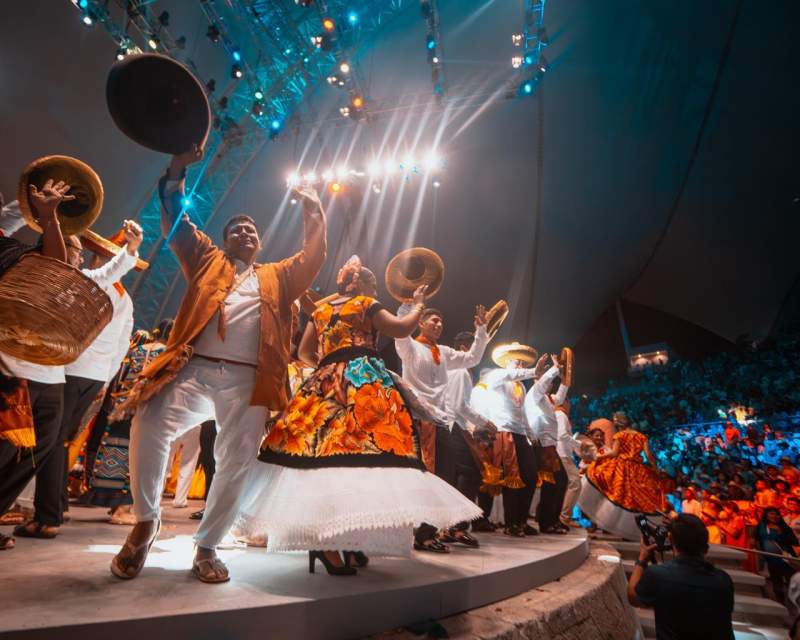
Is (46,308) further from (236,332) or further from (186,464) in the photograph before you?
(186,464)

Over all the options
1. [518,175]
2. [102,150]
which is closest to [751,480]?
[518,175]

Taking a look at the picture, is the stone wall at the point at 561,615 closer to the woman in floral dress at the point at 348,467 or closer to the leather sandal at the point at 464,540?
the woman in floral dress at the point at 348,467

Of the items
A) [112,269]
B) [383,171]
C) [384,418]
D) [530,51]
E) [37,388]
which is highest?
[530,51]

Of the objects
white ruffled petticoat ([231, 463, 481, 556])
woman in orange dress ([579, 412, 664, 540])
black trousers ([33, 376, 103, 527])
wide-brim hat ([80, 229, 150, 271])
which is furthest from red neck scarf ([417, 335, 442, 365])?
woman in orange dress ([579, 412, 664, 540])

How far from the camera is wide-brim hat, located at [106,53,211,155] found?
1698 millimetres

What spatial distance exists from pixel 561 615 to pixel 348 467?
4.04ft

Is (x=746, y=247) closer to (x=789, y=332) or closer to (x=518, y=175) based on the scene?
(x=789, y=332)

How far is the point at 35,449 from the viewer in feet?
6.98

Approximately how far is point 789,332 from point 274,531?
19.6 metres

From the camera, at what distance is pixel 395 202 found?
12.0m

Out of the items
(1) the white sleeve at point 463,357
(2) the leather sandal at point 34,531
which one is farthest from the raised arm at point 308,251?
(1) the white sleeve at point 463,357

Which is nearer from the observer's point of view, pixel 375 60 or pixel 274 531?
pixel 274 531

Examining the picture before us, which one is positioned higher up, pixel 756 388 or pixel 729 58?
pixel 729 58

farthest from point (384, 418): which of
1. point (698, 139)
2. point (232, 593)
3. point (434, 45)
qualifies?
point (698, 139)
